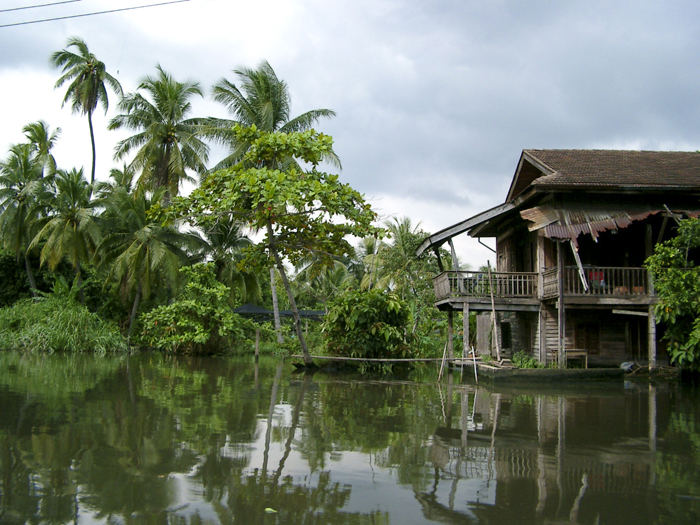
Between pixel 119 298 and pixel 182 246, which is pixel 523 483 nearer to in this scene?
pixel 182 246

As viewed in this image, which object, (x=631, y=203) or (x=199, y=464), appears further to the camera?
(x=631, y=203)

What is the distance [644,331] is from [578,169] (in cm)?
524

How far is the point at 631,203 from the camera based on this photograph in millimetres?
17016

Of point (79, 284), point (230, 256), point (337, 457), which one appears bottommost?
point (337, 457)

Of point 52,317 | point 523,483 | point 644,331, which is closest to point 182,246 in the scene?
point 52,317

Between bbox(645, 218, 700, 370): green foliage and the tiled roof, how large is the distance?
1678 millimetres

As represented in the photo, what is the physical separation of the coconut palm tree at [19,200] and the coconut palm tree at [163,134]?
4178 mm

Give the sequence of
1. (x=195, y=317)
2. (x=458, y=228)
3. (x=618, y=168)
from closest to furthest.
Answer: (x=458, y=228) < (x=618, y=168) < (x=195, y=317)

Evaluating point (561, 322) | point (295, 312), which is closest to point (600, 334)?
point (561, 322)

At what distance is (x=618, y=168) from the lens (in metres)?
18.1

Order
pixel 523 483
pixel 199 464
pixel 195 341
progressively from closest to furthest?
pixel 523 483
pixel 199 464
pixel 195 341

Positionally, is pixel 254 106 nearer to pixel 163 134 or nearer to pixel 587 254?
pixel 163 134

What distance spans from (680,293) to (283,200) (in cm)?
1002

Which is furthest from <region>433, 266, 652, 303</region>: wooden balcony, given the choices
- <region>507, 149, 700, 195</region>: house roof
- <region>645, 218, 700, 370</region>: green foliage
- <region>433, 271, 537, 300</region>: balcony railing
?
<region>507, 149, 700, 195</region>: house roof
